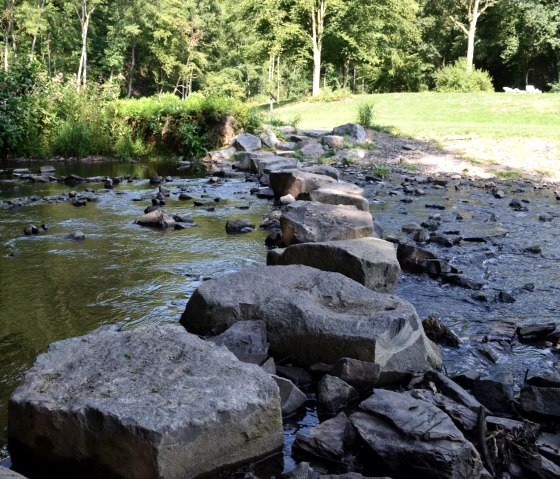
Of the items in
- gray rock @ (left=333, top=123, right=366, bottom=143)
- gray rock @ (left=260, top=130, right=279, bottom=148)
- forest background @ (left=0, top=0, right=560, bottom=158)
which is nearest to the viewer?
gray rock @ (left=260, top=130, right=279, bottom=148)

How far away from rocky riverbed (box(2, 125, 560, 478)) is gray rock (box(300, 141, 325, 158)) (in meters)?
8.56

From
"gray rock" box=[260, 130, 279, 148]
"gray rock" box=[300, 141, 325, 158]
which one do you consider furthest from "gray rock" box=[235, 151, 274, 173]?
"gray rock" box=[260, 130, 279, 148]

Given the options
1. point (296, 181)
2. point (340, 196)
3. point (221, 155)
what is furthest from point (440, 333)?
point (221, 155)

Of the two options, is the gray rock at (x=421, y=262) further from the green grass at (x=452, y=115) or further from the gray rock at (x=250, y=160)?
the green grass at (x=452, y=115)

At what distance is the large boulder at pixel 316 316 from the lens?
3.61 meters

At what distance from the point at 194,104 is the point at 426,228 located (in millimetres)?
11337

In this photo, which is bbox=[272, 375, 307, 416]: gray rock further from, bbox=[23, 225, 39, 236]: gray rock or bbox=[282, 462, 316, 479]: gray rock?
bbox=[23, 225, 39, 236]: gray rock

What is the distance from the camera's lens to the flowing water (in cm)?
430

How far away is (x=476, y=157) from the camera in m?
15.1

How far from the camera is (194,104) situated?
17.8m

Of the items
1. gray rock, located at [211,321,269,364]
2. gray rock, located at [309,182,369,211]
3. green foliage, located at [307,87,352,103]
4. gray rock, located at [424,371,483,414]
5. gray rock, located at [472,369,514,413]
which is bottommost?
gray rock, located at [472,369,514,413]

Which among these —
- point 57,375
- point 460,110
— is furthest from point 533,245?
point 460,110

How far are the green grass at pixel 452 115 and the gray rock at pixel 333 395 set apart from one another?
14.9 meters

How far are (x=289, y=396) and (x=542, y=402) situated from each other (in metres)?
1.39
